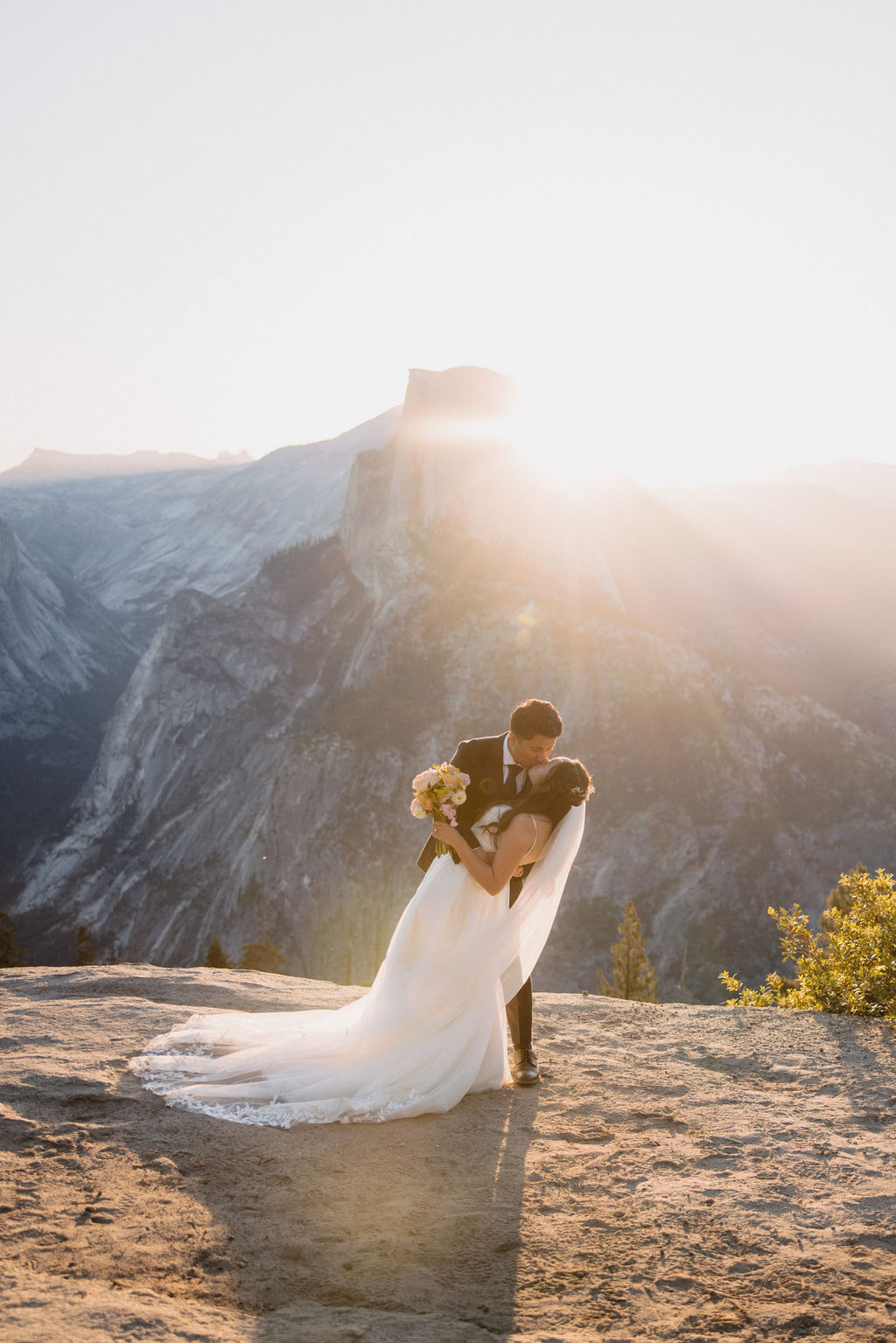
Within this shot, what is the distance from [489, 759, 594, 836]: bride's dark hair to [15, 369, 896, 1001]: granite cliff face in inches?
1455

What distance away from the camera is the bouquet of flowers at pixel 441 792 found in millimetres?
5641

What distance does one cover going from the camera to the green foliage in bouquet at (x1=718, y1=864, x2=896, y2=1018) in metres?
8.09

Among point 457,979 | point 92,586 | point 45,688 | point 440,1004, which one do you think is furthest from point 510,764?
point 92,586

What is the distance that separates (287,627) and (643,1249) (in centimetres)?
8507

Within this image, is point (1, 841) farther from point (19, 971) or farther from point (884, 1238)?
point (884, 1238)

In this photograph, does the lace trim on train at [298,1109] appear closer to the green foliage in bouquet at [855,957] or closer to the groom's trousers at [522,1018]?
the groom's trousers at [522,1018]

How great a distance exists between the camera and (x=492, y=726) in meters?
54.0

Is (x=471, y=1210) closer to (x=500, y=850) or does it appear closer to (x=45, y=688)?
(x=500, y=850)

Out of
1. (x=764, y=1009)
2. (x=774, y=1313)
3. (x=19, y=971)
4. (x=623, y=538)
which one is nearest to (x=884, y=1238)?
(x=774, y=1313)

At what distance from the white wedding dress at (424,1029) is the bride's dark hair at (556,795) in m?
0.18

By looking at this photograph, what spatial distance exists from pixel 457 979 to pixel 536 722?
1885 mm

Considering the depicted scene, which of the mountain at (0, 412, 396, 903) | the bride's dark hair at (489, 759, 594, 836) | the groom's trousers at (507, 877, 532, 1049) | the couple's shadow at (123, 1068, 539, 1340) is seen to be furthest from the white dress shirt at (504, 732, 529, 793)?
the mountain at (0, 412, 396, 903)

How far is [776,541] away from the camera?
7925 centimetres

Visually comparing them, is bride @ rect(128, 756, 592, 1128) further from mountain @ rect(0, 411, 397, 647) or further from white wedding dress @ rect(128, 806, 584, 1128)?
mountain @ rect(0, 411, 397, 647)
